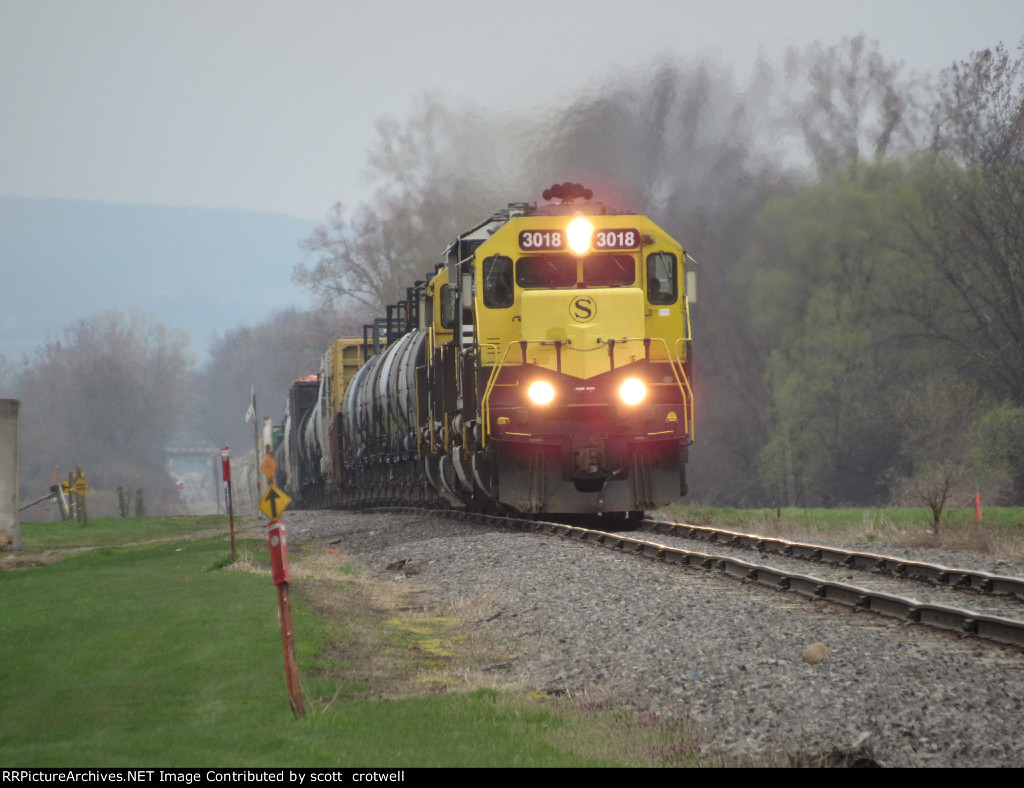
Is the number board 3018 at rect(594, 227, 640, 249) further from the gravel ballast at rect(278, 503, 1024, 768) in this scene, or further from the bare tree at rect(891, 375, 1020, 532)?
the bare tree at rect(891, 375, 1020, 532)

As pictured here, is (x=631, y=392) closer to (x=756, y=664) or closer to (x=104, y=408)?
(x=756, y=664)

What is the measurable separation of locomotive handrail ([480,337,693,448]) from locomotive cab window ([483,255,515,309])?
58 centimetres

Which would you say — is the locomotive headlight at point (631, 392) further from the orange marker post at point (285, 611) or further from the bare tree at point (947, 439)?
the bare tree at point (947, 439)

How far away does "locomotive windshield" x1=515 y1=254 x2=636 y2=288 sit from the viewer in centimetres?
1583

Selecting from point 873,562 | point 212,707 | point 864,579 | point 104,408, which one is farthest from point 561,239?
point 104,408

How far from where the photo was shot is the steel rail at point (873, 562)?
954cm

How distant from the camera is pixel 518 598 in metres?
11.0

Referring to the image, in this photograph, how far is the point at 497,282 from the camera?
1578 cm

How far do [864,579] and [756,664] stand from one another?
3.87 m

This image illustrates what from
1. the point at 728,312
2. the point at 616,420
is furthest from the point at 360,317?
the point at 616,420

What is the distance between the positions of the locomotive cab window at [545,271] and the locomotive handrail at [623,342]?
3.06 feet

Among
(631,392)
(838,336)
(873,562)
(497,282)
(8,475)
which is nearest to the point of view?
(873,562)

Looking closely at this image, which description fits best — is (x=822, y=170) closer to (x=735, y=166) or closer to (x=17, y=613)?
(x=735, y=166)

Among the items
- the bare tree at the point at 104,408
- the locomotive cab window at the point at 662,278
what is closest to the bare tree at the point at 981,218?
the locomotive cab window at the point at 662,278
